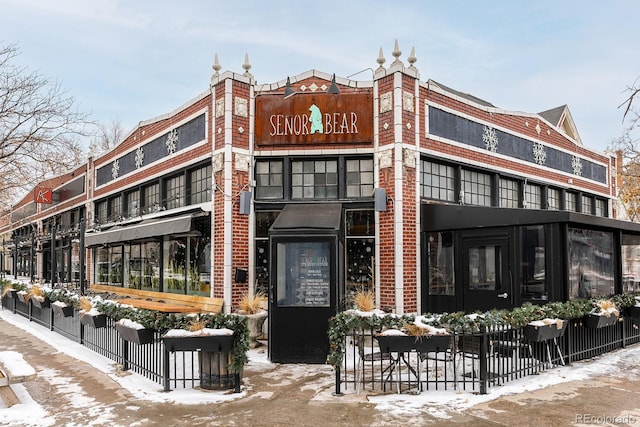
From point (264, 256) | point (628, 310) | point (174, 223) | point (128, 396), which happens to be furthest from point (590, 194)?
point (128, 396)

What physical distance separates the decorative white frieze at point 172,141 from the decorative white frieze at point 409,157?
6697 mm

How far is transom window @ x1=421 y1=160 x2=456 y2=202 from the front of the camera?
12727 mm

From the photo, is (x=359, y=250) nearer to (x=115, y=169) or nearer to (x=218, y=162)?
(x=218, y=162)

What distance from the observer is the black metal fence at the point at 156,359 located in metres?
7.51

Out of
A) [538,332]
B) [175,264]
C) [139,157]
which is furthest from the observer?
[139,157]

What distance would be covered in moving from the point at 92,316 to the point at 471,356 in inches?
270

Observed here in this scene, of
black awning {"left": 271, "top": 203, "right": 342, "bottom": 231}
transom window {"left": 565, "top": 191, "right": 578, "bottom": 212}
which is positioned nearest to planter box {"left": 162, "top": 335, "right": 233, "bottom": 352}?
black awning {"left": 271, "top": 203, "right": 342, "bottom": 231}

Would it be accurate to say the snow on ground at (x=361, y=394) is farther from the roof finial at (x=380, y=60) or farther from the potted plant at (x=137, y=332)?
the roof finial at (x=380, y=60)

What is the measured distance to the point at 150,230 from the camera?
14297 mm

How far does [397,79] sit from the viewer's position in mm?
11719

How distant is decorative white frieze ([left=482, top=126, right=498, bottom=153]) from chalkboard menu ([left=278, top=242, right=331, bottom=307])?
22.7 feet

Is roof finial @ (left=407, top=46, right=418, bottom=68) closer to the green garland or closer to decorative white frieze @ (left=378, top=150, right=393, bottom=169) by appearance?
decorative white frieze @ (left=378, top=150, right=393, bottom=169)

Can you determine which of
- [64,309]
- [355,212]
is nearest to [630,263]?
[355,212]

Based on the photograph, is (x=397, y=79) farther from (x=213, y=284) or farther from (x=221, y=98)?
(x=213, y=284)
